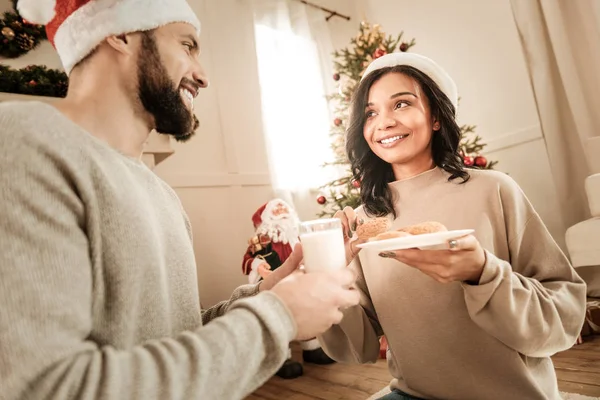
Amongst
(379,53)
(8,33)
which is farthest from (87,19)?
(379,53)

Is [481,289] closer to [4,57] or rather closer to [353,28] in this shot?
[4,57]

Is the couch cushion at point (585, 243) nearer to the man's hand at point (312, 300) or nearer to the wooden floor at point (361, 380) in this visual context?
the wooden floor at point (361, 380)

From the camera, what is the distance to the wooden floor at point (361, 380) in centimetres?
203

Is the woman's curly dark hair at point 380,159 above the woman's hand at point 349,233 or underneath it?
above

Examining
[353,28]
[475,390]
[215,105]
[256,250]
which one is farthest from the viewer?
[353,28]

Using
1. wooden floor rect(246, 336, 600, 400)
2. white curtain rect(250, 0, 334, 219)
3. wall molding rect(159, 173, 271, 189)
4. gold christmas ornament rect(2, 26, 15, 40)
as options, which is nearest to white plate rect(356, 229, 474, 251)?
wooden floor rect(246, 336, 600, 400)

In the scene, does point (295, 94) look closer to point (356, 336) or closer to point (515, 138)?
point (515, 138)

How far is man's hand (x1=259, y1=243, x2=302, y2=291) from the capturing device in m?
1.15

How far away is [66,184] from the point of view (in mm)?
659

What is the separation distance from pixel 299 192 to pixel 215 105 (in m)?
1.36

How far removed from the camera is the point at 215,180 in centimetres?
380

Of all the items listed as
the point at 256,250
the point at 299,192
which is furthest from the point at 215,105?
the point at 256,250

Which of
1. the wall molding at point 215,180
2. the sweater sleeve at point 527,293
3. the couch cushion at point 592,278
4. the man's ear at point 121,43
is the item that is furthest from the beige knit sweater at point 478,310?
the couch cushion at point 592,278

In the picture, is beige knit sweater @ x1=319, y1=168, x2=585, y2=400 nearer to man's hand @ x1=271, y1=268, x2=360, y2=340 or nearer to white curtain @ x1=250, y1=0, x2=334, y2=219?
man's hand @ x1=271, y1=268, x2=360, y2=340
